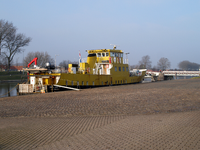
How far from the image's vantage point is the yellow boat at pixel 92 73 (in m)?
20.2

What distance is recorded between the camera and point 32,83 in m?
20.3

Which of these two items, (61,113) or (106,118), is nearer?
(106,118)

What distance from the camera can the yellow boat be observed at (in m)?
20.2

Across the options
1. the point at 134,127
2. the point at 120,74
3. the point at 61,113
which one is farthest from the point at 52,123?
the point at 120,74

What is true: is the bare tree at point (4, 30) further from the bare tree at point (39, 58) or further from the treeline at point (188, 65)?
the treeline at point (188, 65)

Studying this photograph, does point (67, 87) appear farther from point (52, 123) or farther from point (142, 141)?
point (142, 141)

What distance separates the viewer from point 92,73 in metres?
25.9

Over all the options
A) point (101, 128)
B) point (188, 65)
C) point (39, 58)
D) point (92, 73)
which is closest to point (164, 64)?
point (188, 65)

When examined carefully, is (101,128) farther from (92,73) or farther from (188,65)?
(188,65)

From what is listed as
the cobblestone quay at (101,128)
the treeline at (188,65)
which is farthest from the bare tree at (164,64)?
the cobblestone quay at (101,128)

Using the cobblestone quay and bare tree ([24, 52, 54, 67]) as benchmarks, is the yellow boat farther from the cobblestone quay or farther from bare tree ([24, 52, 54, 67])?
bare tree ([24, 52, 54, 67])

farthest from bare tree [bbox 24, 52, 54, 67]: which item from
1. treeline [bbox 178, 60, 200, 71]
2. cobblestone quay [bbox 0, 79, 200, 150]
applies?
treeline [bbox 178, 60, 200, 71]

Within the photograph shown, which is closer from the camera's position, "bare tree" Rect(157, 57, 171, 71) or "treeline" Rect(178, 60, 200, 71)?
"bare tree" Rect(157, 57, 171, 71)

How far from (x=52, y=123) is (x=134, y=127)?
3.39 metres
